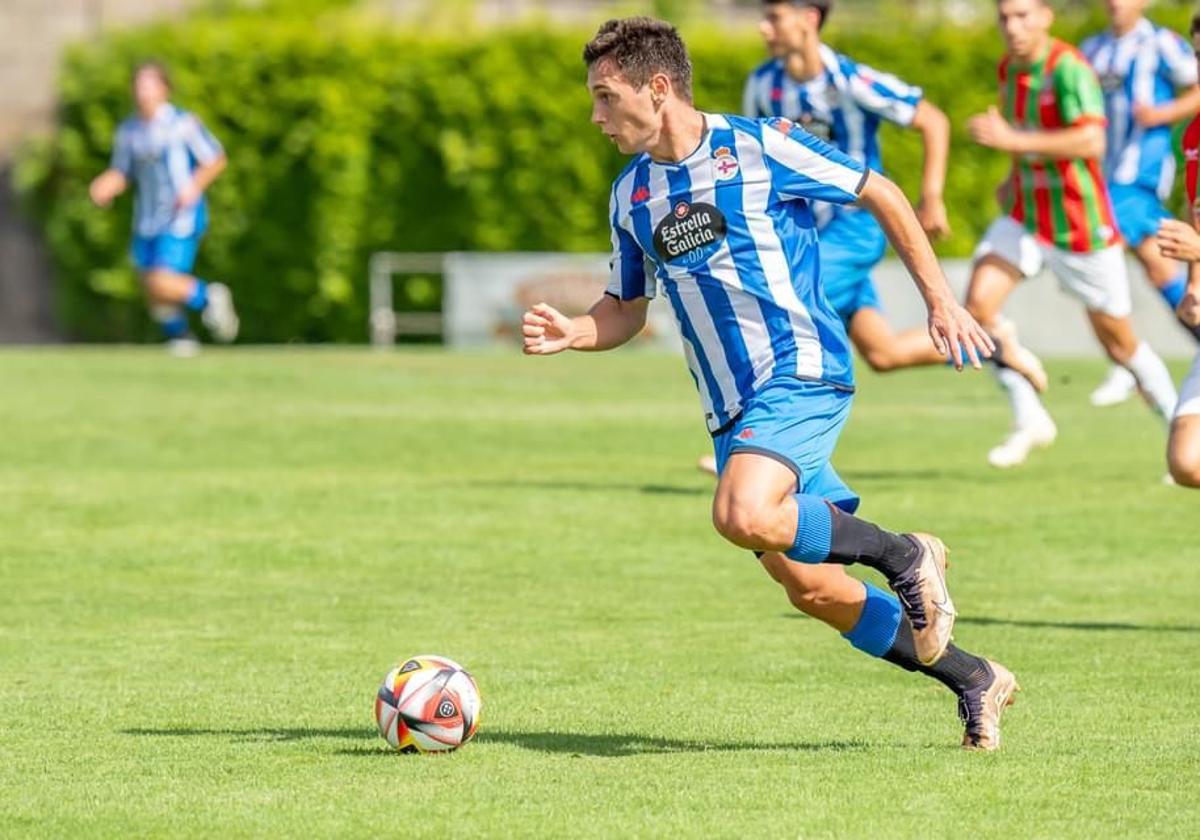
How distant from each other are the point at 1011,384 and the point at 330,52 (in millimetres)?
15819

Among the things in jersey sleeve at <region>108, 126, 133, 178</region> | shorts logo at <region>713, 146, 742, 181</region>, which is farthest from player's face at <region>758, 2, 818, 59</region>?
jersey sleeve at <region>108, 126, 133, 178</region>

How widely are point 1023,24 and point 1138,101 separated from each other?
11.4 ft

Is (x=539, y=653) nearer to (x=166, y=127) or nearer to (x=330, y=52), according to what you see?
(x=166, y=127)

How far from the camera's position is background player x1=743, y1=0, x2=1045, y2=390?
39.8 feet

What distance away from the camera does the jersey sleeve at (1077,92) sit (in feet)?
41.5

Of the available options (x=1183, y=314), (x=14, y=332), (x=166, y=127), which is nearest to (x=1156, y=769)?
(x=1183, y=314)

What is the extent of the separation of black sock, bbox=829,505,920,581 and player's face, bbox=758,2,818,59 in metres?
6.07

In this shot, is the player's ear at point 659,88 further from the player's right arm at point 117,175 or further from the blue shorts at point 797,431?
the player's right arm at point 117,175

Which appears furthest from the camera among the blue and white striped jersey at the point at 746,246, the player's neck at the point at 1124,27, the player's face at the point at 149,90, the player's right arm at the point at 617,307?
the player's face at the point at 149,90

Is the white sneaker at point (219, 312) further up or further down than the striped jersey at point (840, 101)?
further down

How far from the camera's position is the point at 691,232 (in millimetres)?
6727

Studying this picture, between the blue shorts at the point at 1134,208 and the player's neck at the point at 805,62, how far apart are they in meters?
3.85

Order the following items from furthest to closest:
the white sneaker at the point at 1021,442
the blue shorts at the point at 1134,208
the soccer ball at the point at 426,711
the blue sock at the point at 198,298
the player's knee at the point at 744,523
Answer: the blue sock at the point at 198,298
the blue shorts at the point at 1134,208
the white sneaker at the point at 1021,442
the soccer ball at the point at 426,711
the player's knee at the point at 744,523

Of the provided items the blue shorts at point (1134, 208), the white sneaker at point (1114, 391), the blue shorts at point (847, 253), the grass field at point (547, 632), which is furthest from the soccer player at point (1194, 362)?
the white sneaker at point (1114, 391)
